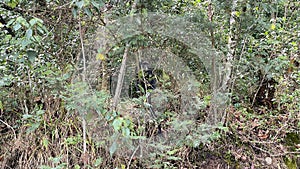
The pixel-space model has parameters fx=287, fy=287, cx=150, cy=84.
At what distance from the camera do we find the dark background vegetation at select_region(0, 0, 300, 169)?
200 centimetres

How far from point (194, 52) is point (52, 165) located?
4.50ft

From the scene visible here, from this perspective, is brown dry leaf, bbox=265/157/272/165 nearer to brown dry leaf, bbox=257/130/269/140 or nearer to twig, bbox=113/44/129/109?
brown dry leaf, bbox=257/130/269/140

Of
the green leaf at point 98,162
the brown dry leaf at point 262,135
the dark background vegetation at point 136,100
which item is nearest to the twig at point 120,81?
the dark background vegetation at point 136,100

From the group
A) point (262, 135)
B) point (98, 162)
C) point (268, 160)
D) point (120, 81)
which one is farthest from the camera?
point (262, 135)

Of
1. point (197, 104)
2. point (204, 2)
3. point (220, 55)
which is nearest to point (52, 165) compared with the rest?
point (197, 104)

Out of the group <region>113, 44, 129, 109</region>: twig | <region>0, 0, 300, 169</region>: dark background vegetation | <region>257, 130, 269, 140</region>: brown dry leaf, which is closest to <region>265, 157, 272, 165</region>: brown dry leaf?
<region>0, 0, 300, 169</region>: dark background vegetation

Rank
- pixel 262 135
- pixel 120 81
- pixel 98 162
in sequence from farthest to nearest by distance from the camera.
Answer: pixel 262 135
pixel 120 81
pixel 98 162

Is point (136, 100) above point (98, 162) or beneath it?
above

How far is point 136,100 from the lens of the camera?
1.96m

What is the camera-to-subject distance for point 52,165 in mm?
2045

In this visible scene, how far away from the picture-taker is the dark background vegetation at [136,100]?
200cm

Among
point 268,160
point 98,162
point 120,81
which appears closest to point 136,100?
point 120,81

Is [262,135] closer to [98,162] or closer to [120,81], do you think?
[120,81]

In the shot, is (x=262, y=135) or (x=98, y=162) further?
(x=262, y=135)
